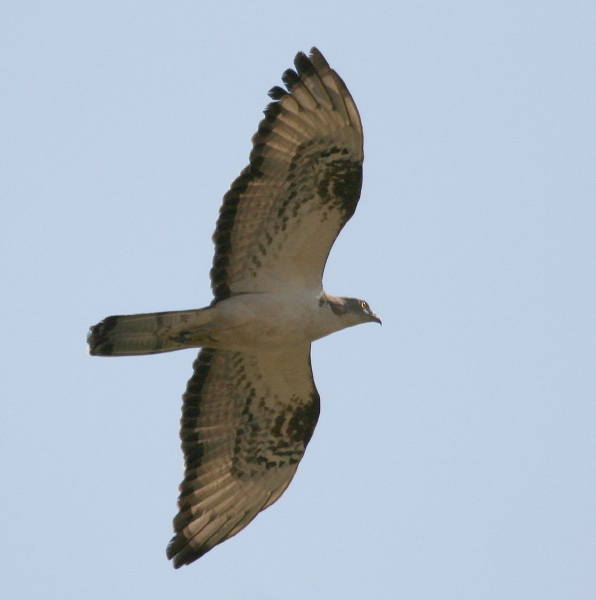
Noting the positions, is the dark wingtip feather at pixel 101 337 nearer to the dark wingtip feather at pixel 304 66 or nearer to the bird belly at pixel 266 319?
the bird belly at pixel 266 319

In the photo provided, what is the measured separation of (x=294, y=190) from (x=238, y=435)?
263 cm

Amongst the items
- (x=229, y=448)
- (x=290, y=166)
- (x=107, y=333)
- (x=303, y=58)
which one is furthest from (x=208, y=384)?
(x=303, y=58)

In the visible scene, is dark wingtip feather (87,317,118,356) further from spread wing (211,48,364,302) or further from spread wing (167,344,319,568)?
spread wing (167,344,319,568)

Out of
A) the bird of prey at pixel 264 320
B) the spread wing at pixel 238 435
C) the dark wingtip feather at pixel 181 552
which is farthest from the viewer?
the spread wing at pixel 238 435

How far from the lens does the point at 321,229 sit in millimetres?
11281

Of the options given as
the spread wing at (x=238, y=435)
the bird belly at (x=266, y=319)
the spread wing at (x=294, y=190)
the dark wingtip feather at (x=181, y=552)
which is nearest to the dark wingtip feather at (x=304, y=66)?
the spread wing at (x=294, y=190)

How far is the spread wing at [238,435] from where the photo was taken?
11820 mm

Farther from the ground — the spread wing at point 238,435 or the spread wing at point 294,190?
the spread wing at point 294,190

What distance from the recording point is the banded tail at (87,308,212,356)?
35.8ft

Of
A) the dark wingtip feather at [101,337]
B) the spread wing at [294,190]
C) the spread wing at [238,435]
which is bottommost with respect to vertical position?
the spread wing at [238,435]

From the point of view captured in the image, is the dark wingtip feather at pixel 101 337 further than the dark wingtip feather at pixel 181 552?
No

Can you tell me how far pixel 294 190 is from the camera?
36.4 ft

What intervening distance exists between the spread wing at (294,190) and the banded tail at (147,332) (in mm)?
375

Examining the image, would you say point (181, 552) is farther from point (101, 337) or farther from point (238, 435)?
point (101, 337)
